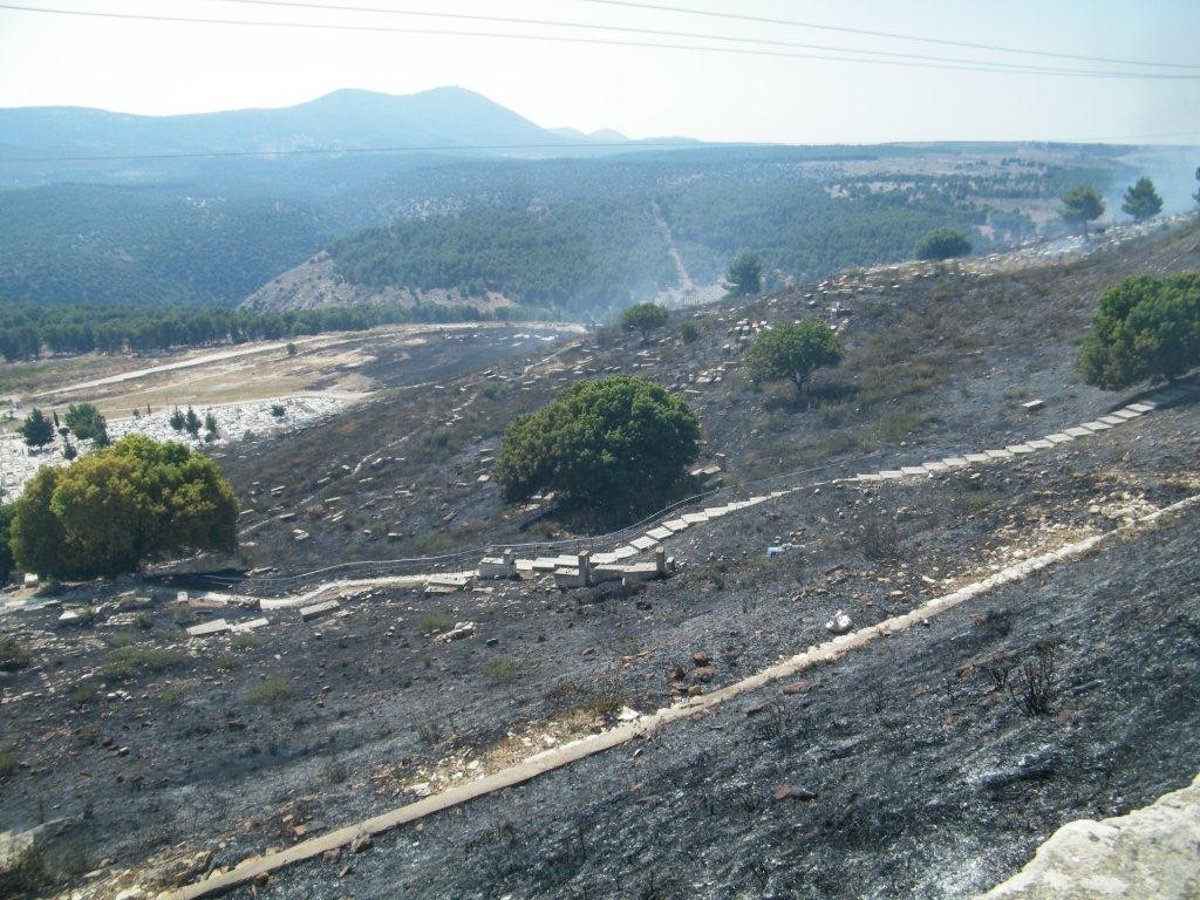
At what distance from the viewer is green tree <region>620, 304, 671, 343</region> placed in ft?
184

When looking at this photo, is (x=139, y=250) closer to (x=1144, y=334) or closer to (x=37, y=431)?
(x=37, y=431)

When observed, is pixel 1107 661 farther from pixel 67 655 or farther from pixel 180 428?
pixel 180 428

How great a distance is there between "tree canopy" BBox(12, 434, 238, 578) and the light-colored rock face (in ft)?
71.6

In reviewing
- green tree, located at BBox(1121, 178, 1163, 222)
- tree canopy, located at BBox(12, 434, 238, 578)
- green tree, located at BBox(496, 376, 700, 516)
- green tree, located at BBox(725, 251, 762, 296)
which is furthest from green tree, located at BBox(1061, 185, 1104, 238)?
tree canopy, located at BBox(12, 434, 238, 578)

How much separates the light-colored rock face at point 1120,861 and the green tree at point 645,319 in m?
49.4

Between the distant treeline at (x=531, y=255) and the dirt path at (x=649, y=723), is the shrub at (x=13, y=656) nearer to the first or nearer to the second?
the dirt path at (x=649, y=723)

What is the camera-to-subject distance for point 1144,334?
80.9 feet

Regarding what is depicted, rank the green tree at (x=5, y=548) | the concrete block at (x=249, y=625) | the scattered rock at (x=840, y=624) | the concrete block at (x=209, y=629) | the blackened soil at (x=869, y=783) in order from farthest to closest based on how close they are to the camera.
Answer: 1. the green tree at (x=5, y=548)
2. the concrete block at (x=249, y=625)
3. the concrete block at (x=209, y=629)
4. the scattered rock at (x=840, y=624)
5. the blackened soil at (x=869, y=783)

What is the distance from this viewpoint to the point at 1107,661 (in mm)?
10250

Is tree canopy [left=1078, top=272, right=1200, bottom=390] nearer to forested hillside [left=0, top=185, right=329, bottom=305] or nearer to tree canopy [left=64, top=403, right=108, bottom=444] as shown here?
tree canopy [left=64, top=403, right=108, bottom=444]

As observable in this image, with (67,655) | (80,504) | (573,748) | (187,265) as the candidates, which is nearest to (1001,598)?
(573,748)

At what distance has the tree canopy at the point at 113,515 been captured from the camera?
21750 millimetres

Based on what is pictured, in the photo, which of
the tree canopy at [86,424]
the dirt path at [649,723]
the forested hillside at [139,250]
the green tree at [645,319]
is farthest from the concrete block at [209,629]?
the forested hillside at [139,250]

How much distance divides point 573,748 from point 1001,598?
297 inches
